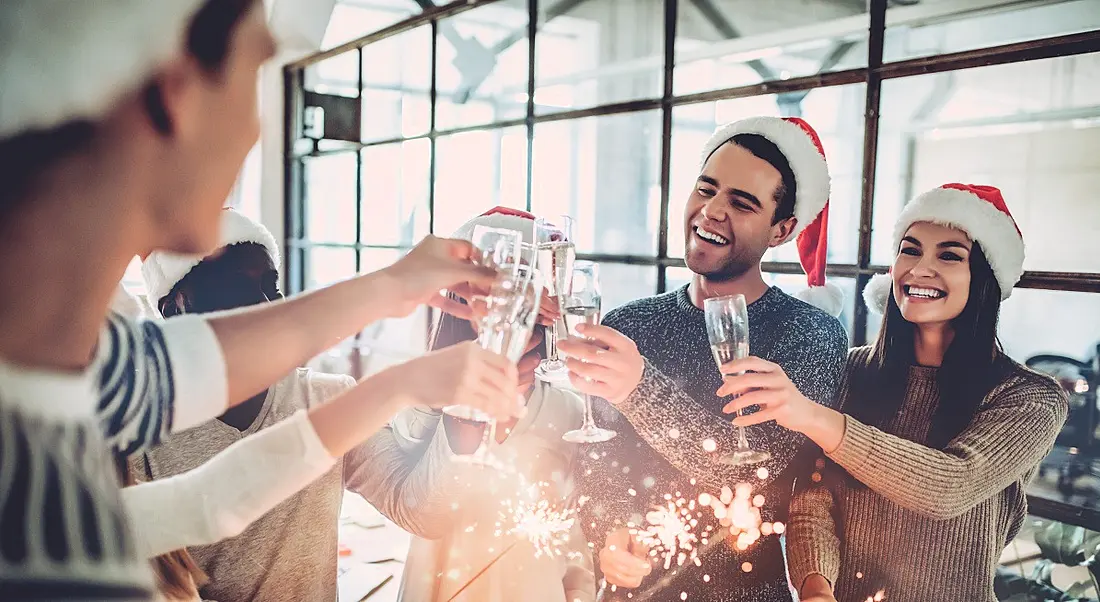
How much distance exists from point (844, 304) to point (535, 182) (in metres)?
1.32

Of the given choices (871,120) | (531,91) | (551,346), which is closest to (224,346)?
(551,346)

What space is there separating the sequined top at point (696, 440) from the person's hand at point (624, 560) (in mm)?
28

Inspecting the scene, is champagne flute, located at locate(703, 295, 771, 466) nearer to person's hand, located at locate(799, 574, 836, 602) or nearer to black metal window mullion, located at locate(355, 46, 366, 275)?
person's hand, located at locate(799, 574, 836, 602)

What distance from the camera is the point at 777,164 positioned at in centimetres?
142

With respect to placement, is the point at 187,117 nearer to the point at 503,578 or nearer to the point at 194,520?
the point at 194,520

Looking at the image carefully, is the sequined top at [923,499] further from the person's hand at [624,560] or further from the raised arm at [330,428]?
the raised arm at [330,428]

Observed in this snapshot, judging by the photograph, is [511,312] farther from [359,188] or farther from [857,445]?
[359,188]

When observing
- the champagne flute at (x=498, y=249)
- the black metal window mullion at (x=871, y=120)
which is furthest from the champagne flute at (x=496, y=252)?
the black metal window mullion at (x=871, y=120)

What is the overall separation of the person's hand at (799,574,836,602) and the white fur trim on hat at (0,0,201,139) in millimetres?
1165

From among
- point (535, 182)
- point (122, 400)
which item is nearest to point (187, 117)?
point (122, 400)

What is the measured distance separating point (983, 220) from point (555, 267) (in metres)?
0.73

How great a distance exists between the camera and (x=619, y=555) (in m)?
1.39

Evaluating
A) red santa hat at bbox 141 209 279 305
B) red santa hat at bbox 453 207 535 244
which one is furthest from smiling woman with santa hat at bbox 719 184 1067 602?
red santa hat at bbox 141 209 279 305

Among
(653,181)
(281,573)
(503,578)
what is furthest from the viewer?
(653,181)
